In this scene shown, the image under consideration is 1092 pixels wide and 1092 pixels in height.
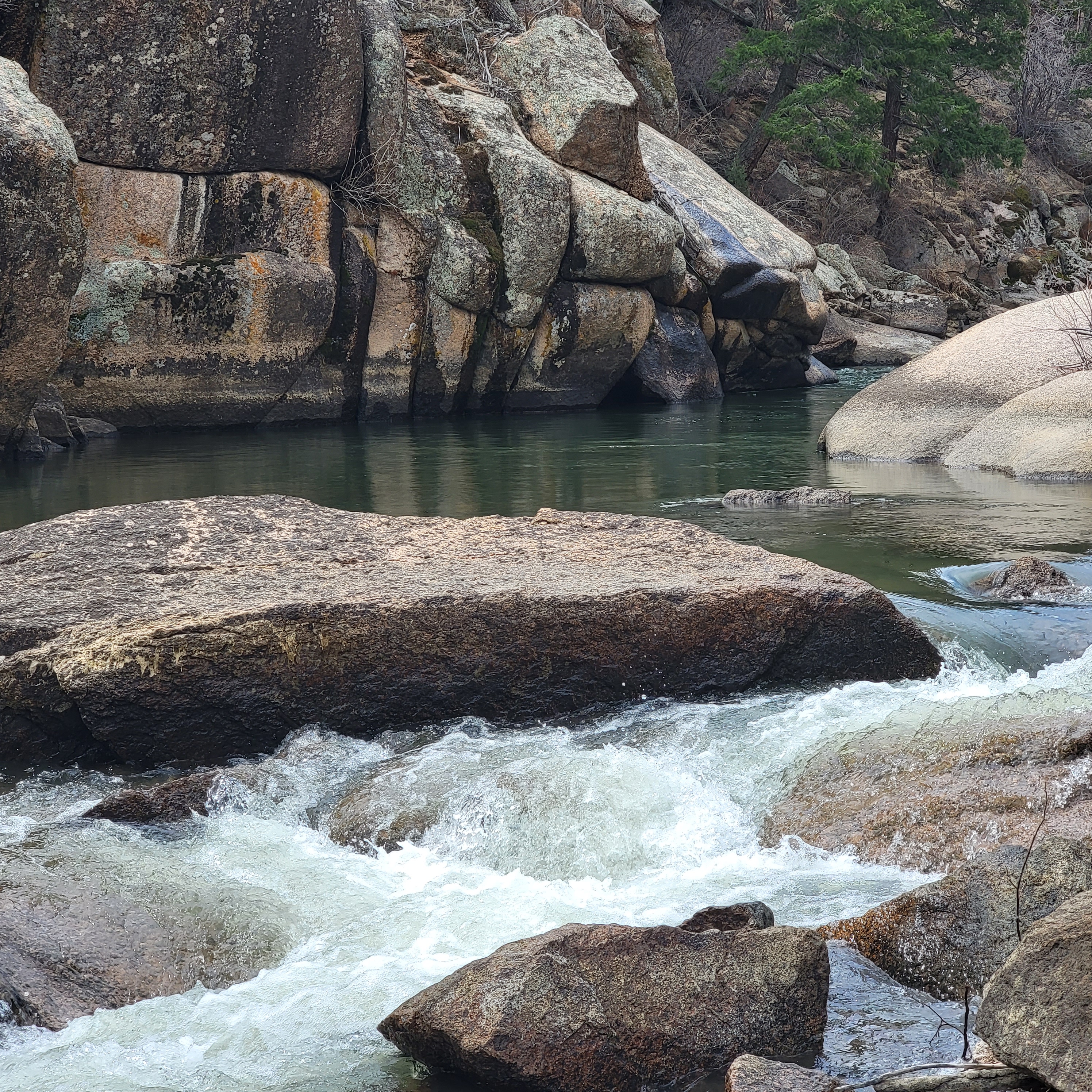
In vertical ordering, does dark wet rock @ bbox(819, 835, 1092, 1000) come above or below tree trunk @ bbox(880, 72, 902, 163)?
below

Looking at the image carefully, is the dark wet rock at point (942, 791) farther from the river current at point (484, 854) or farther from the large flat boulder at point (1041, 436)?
the large flat boulder at point (1041, 436)

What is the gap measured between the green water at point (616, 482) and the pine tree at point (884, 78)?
1264cm

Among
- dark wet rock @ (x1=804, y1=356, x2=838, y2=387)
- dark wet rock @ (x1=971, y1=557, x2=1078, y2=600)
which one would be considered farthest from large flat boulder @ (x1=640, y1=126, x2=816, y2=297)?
dark wet rock @ (x1=971, y1=557, x2=1078, y2=600)

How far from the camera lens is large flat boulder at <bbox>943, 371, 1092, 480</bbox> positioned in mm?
11453

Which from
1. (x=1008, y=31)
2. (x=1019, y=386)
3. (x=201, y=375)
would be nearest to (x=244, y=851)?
(x=1019, y=386)

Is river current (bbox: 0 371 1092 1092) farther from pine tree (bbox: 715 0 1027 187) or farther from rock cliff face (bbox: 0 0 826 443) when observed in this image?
pine tree (bbox: 715 0 1027 187)

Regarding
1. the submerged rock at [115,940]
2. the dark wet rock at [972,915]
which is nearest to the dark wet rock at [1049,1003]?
the dark wet rock at [972,915]

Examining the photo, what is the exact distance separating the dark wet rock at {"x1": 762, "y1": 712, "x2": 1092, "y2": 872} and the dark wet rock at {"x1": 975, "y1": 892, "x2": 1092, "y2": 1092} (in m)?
1.38

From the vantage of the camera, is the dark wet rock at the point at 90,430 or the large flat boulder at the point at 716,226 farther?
the large flat boulder at the point at 716,226

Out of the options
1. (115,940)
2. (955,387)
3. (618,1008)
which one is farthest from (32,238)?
(618,1008)

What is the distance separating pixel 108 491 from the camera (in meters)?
11.4

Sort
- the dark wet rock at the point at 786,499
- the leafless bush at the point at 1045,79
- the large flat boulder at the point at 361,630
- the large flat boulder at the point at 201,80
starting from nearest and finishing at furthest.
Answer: the large flat boulder at the point at 361,630, the dark wet rock at the point at 786,499, the large flat boulder at the point at 201,80, the leafless bush at the point at 1045,79

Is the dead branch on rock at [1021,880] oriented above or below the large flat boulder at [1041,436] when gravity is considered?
below

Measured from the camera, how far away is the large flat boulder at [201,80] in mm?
14406
